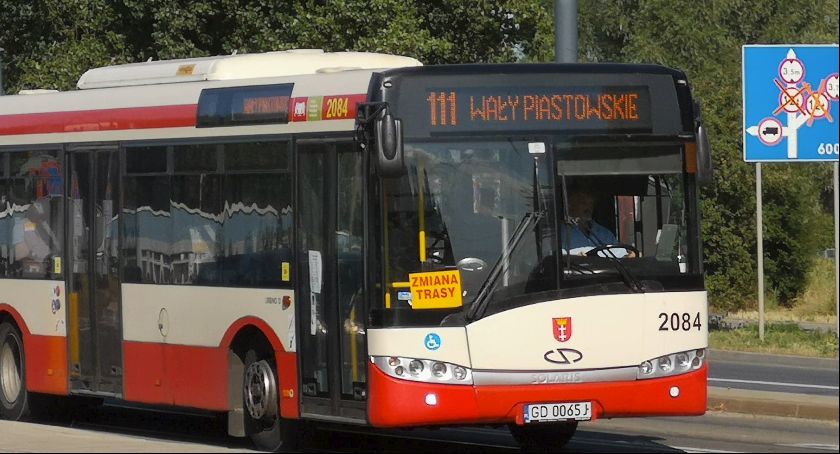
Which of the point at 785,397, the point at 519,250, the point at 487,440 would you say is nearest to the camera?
the point at 519,250

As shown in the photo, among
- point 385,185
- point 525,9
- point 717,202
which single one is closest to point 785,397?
point 385,185

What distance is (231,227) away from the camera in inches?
590

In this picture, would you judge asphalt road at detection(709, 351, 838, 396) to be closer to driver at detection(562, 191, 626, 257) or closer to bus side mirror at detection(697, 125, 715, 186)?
bus side mirror at detection(697, 125, 715, 186)

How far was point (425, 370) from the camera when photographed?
502 inches

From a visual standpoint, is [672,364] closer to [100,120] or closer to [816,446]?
[816,446]

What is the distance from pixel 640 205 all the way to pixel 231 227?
3489 mm

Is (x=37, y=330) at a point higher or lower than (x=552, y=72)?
lower

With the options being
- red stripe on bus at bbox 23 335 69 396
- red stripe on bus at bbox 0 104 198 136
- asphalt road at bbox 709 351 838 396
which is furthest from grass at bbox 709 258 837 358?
red stripe on bus at bbox 0 104 198 136

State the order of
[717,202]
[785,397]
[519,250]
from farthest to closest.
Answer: [717,202] < [785,397] < [519,250]

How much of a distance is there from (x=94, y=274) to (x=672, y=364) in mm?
5971

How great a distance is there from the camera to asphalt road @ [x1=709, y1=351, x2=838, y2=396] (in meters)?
21.2

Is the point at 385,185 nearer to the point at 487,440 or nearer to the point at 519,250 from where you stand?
the point at 519,250

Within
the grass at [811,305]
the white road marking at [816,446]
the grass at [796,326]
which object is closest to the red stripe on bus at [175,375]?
the white road marking at [816,446]

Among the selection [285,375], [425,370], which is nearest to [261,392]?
[285,375]
